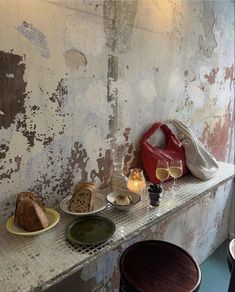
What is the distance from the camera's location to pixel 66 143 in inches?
47.6

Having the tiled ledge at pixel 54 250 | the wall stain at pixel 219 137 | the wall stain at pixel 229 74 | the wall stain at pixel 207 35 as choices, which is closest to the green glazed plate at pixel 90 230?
the tiled ledge at pixel 54 250

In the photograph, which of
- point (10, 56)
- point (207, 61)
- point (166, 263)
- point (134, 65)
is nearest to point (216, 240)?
point (166, 263)

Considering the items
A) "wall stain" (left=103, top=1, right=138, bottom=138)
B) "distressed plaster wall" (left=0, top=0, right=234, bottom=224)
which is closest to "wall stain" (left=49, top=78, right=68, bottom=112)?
"distressed plaster wall" (left=0, top=0, right=234, bottom=224)

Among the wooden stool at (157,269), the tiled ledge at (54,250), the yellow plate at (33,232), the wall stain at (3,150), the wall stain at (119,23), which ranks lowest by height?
the wooden stool at (157,269)

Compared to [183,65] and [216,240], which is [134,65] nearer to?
[183,65]

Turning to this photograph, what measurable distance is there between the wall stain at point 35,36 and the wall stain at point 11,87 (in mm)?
90

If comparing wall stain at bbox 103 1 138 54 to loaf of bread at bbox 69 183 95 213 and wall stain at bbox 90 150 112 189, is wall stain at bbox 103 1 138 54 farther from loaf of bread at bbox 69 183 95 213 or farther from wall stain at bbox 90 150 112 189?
loaf of bread at bbox 69 183 95 213

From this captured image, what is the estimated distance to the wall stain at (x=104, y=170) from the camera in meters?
1.38

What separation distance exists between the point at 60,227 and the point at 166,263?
0.58 metres

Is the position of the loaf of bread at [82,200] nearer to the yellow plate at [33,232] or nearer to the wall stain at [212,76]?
the yellow plate at [33,232]

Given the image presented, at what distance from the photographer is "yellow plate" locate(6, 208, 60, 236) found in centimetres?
97

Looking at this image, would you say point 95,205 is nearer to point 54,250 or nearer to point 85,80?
point 54,250

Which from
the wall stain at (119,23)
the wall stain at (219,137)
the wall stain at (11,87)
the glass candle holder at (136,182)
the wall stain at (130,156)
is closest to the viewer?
the wall stain at (11,87)

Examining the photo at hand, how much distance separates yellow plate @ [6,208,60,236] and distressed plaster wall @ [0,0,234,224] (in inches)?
2.7
